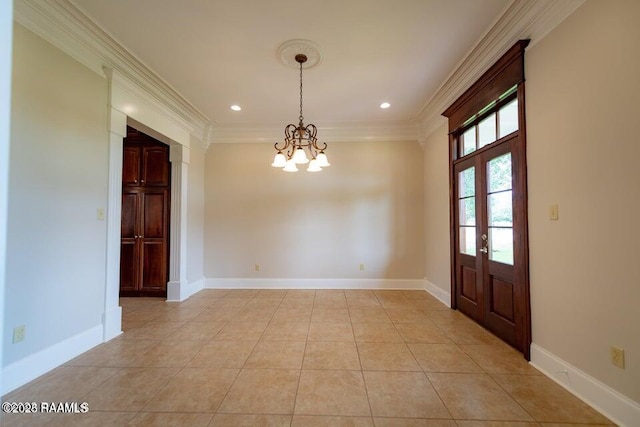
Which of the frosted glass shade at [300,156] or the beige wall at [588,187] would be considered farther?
the frosted glass shade at [300,156]

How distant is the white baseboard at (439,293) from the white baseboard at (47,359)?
4.14 meters

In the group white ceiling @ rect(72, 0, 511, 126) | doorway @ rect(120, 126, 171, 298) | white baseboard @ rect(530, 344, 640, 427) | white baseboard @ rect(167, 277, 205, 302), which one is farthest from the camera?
doorway @ rect(120, 126, 171, 298)

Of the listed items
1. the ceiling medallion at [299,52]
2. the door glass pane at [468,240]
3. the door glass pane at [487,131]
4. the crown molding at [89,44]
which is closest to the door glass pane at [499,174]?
the door glass pane at [487,131]

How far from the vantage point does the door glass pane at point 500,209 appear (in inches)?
101

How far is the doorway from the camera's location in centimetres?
416

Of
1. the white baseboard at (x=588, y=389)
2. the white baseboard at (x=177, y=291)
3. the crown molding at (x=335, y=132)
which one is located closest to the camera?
the white baseboard at (x=588, y=389)

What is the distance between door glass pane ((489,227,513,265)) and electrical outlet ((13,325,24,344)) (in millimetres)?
4149

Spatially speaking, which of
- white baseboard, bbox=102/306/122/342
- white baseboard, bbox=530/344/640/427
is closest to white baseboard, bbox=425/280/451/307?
white baseboard, bbox=530/344/640/427

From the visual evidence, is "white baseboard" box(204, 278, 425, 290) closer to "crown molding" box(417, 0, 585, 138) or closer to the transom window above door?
the transom window above door

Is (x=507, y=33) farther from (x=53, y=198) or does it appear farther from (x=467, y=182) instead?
(x=53, y=198)

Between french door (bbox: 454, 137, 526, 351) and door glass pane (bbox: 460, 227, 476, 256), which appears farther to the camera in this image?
door glass pane (bbox: 460, 227, 476, 256)

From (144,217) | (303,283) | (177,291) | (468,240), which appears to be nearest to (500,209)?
(468,240)

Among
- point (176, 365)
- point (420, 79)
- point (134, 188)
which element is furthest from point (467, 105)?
point (134, 188)

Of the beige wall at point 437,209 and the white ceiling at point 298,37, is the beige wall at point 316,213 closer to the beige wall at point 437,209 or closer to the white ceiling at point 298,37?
the beige wall at point 437,209
